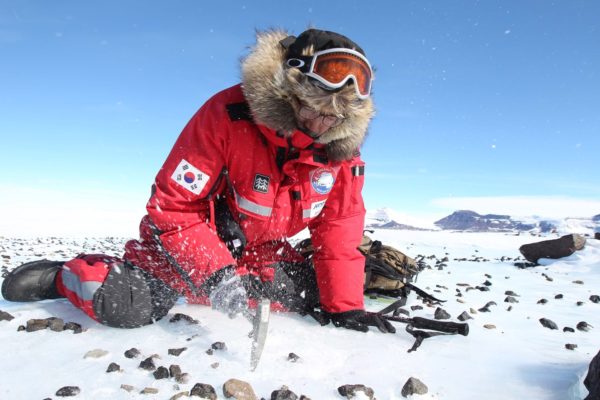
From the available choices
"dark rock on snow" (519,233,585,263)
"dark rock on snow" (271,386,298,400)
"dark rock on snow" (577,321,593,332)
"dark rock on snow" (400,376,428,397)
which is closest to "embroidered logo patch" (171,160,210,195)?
"dark rock on snow" (271,386,298,400)

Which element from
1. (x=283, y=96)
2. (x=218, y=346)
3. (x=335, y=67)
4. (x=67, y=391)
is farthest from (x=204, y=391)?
(x=335, y=67)

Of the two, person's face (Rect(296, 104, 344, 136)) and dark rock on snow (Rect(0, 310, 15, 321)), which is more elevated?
person's face (Rect(296, 104, 344, 136))

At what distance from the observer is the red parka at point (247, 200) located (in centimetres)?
293

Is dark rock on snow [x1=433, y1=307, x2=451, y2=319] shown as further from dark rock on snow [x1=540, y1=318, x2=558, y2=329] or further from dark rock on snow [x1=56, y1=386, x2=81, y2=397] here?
dark rock on snow [x1=56, y1=386, x2=81, y2=397]

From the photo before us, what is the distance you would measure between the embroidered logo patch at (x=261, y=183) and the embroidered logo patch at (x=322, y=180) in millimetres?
410

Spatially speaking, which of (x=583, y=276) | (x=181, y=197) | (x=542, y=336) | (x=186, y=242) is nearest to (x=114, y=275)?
(x=186, y=242)

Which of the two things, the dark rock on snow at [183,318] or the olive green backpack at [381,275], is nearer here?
the dark rock on snow at [183,318]

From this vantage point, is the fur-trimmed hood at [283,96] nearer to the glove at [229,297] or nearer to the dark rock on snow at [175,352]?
the glove at [229,297]

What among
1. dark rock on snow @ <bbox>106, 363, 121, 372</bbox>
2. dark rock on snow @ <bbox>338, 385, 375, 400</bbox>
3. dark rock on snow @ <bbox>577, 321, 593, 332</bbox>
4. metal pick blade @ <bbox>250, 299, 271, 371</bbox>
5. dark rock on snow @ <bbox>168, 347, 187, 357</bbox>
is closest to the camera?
dark rock on snow @ <bbox>338, 385, 375, 400</bbox>

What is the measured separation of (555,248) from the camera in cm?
955

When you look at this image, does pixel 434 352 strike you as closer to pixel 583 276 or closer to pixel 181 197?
pixel 181 197

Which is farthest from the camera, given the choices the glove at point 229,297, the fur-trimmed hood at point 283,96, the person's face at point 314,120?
the person's face at point 314,120

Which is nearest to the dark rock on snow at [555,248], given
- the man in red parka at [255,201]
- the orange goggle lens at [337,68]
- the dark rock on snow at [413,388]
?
the man in red parka at [255,201]

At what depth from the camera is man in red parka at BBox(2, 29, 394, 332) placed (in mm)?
2715
